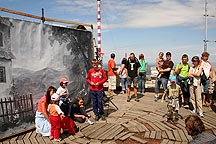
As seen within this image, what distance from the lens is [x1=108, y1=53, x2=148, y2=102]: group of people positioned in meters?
9.05

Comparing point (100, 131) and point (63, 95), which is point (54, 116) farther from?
point (100, 131)

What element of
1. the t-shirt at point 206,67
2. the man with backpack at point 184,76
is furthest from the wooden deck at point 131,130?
the t-shirt at point 206,67

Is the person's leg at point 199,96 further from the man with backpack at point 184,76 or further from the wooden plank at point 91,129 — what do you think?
the wooden plank at point 91,129

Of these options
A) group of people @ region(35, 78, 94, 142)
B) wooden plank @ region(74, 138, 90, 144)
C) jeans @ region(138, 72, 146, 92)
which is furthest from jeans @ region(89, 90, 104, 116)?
jeans @ region(138, 72, 146, 92)

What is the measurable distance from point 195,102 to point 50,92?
14.7 ft

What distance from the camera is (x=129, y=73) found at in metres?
9.09

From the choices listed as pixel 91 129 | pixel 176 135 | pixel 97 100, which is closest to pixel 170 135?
pixel 176 135

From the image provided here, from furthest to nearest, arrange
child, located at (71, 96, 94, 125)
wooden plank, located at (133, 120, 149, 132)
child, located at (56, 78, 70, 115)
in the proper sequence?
child, located at (71, 96, 94, 125) → child, located at (56, 78, 70, 115) → wooden plank, located at (133, 120, 149, 132)

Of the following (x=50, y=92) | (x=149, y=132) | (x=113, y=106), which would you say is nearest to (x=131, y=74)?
(x=113, y=106)

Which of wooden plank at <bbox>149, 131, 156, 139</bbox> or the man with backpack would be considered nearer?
wooden plank at <bbox>149, 131, 156, 139</bbox>

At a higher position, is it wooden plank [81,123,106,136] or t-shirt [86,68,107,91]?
t-shirt [86,68,107,91]

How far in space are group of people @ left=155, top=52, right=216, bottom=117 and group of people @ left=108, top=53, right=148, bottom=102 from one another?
34.2 inches

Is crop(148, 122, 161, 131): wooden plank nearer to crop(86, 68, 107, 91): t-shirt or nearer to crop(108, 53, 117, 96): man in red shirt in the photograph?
crop(86, 68, 107, 91): t-shirt

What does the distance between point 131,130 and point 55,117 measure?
6.52ft
